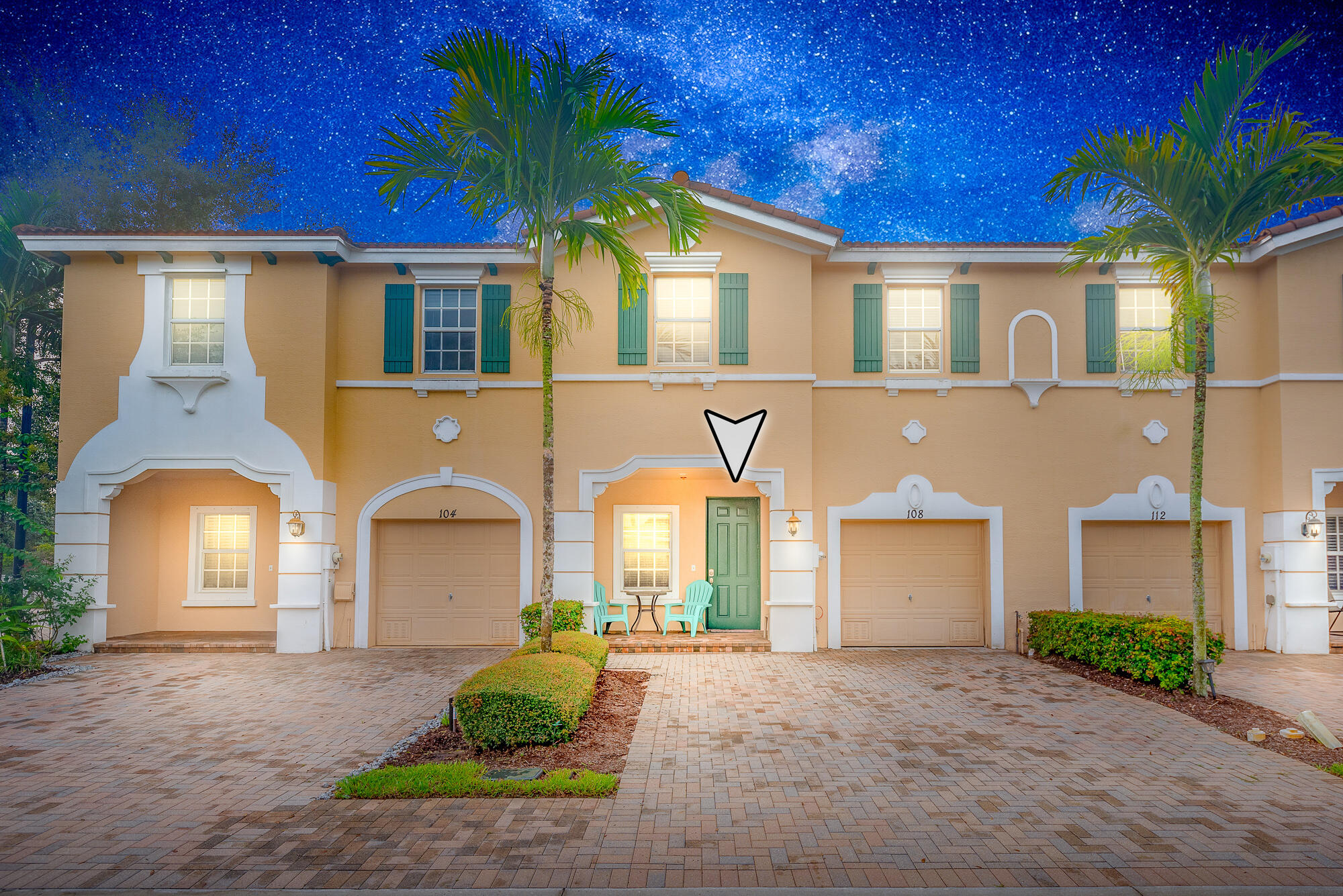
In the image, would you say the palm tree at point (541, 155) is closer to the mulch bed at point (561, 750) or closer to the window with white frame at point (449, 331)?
the mulch bed at point (561, 750)

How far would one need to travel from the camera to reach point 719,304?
12.7 metres

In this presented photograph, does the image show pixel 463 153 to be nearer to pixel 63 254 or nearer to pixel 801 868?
pixel 801 868

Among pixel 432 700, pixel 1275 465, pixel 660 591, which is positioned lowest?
pixel 432 700

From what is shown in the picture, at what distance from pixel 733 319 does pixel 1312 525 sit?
34.1 ft

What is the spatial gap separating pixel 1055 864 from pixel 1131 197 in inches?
326

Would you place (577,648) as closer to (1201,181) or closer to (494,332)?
(494,332)

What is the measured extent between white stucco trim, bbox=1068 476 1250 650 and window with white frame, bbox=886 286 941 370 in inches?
146

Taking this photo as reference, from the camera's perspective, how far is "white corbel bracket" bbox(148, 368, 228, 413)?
490 inches

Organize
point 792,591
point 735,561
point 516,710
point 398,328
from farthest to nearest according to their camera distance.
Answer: point 735,561 < point 398,328 < point 792,591 < point 516,710

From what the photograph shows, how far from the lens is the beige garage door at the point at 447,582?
→ 13164 mm

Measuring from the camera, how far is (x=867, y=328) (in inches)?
517

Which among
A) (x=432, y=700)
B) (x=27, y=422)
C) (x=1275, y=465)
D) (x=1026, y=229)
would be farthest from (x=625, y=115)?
(x=1026, y=229)

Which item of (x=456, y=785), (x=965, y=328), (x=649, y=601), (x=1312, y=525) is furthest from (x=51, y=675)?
(x=1312, y=525)

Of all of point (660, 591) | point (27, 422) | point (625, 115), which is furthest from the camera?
point (27, 422)
